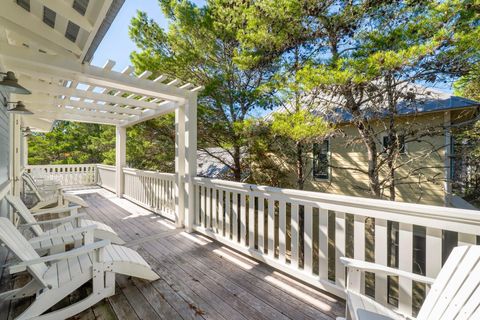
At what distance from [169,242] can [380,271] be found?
309cm

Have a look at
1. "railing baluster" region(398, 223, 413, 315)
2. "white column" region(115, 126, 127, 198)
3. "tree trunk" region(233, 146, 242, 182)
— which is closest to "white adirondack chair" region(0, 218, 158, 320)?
"railing baluster" region(398, 223, 413, 315)

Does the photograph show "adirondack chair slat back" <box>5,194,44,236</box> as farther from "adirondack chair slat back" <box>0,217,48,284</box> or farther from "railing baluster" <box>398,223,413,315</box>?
"railing baluster" <box>398,223,413,315</box>

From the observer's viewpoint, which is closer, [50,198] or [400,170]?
[400,170]

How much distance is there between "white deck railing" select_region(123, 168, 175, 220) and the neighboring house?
10.9ft

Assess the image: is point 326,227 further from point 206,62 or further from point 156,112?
point 206,62

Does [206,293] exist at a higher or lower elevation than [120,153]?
lower

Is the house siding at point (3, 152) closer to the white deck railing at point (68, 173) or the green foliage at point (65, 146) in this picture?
the white deck railing at point (68, 173)

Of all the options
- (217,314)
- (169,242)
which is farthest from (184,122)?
(217,314)

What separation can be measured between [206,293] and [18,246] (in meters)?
1.73

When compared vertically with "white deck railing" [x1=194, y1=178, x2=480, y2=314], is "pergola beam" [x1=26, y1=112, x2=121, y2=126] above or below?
above

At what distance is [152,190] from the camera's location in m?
5.71

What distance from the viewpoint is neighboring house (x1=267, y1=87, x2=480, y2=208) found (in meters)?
4.23

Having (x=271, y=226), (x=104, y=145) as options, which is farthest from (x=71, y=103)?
(x=104, y=145)

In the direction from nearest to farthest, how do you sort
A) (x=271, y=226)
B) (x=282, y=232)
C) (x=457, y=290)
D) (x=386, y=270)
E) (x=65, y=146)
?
(x=457, y=290) < (x=386, y=270) < (x=282, y=232) < (x=271, y=226) < (x=65, y=146)
